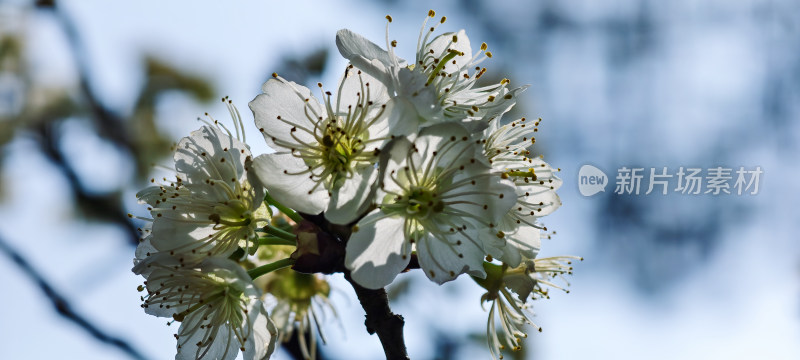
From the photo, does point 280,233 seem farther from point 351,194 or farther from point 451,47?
point 451,47

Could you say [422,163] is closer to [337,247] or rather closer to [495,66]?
[337,247]

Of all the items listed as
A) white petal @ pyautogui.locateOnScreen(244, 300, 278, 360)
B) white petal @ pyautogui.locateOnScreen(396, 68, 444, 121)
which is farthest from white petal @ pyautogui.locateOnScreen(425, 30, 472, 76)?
white petal @ pyautogui.locateOnScreen(244, 300, 278, 360)

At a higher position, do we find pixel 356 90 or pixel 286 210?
pixel 356 90

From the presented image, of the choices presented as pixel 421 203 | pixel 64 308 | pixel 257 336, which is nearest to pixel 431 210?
pixel 421 203

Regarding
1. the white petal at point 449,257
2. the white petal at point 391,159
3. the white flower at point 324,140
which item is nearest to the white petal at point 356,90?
the white flower at point 324,140

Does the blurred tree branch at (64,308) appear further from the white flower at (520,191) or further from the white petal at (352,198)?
the white flower at (520,191)

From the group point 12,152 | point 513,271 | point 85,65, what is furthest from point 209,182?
point 12,152
